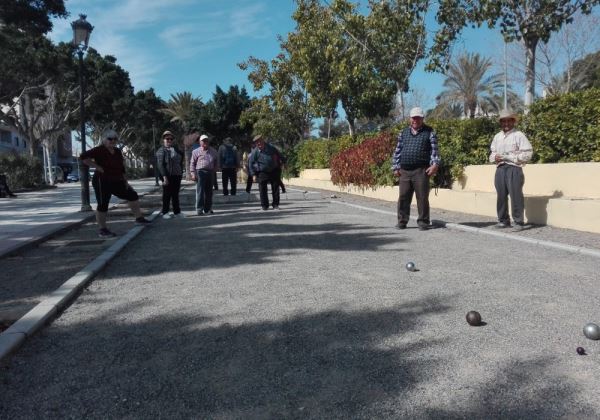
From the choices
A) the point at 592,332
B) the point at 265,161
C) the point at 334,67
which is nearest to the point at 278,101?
the point at 334,67

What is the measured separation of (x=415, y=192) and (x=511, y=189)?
141 cm

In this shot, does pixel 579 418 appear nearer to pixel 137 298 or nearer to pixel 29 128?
pixel 137 298

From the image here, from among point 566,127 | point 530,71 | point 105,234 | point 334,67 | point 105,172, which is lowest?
point 105,234

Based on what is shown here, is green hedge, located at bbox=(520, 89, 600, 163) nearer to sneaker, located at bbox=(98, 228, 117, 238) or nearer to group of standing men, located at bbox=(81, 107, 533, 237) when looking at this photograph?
group of standing men, located at bbox=(81, 107, 533, 237)

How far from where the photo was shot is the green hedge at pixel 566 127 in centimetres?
821

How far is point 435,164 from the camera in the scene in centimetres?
802

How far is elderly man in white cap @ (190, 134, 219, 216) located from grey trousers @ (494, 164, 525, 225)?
5.99m

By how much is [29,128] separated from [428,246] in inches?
1383

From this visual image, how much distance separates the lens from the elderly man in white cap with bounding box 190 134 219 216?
1134cm

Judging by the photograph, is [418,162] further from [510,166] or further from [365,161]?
[365,161]

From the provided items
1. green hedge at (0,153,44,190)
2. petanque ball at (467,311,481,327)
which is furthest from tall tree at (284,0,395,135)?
petanque ball at (467,311,481,327)

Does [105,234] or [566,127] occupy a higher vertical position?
[566,127]

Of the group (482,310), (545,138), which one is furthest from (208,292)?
(545,138)

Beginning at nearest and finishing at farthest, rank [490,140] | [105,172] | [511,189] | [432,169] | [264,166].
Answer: [511,189] < [432,169] < [105,172] < [490,140] < [264,166]
